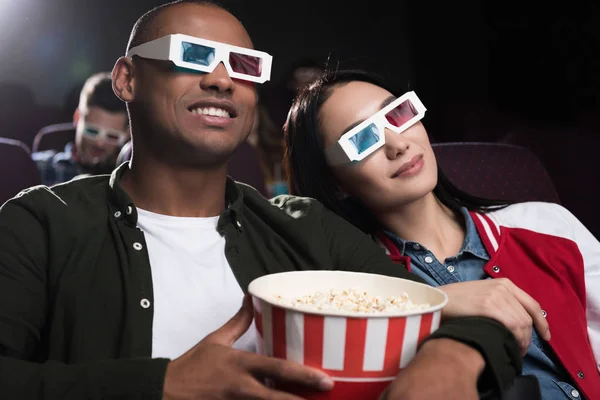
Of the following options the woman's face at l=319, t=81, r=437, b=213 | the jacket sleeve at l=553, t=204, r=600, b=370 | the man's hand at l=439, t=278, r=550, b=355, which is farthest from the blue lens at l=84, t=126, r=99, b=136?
the man's hand at l=439, t=278, r=550, b=355

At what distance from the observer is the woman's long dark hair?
1598 millimetres

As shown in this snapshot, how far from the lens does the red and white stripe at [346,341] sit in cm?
77

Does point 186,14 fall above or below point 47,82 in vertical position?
above

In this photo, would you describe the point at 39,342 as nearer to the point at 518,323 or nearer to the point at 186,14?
the point at 186,14

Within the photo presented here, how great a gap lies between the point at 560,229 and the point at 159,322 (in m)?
0.96

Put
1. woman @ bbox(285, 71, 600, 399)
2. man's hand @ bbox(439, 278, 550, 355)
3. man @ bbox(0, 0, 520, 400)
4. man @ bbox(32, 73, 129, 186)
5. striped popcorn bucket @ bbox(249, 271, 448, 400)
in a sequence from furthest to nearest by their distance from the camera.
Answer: man @ bbox(32, 73, 129, 186) < woman @ bbox(285, 71, 600, 399) < man's hand @ bbox(439, 278, 550, 355) < man @ bbox(0, 0, 520, 400) < striped popcorn bucket @ bbox(249, 271, 448, 400)

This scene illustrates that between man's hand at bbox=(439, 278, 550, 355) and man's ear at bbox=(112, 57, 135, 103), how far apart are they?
72cm

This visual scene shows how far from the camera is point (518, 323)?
1.03 m

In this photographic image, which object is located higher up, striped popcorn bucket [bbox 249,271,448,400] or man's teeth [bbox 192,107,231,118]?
man's teeth [bbox 192,107,231,118]

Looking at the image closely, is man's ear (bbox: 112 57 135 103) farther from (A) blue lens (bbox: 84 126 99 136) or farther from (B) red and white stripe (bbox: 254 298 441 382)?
(A) blue lens (bbox: 84 126 99 136)

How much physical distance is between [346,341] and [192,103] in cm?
62

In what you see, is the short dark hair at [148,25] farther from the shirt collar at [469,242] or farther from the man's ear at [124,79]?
the shirt collar at [469,242]

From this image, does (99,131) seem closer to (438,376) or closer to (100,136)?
(100,136)

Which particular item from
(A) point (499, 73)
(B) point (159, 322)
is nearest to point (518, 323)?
(B) point (159, 322)
